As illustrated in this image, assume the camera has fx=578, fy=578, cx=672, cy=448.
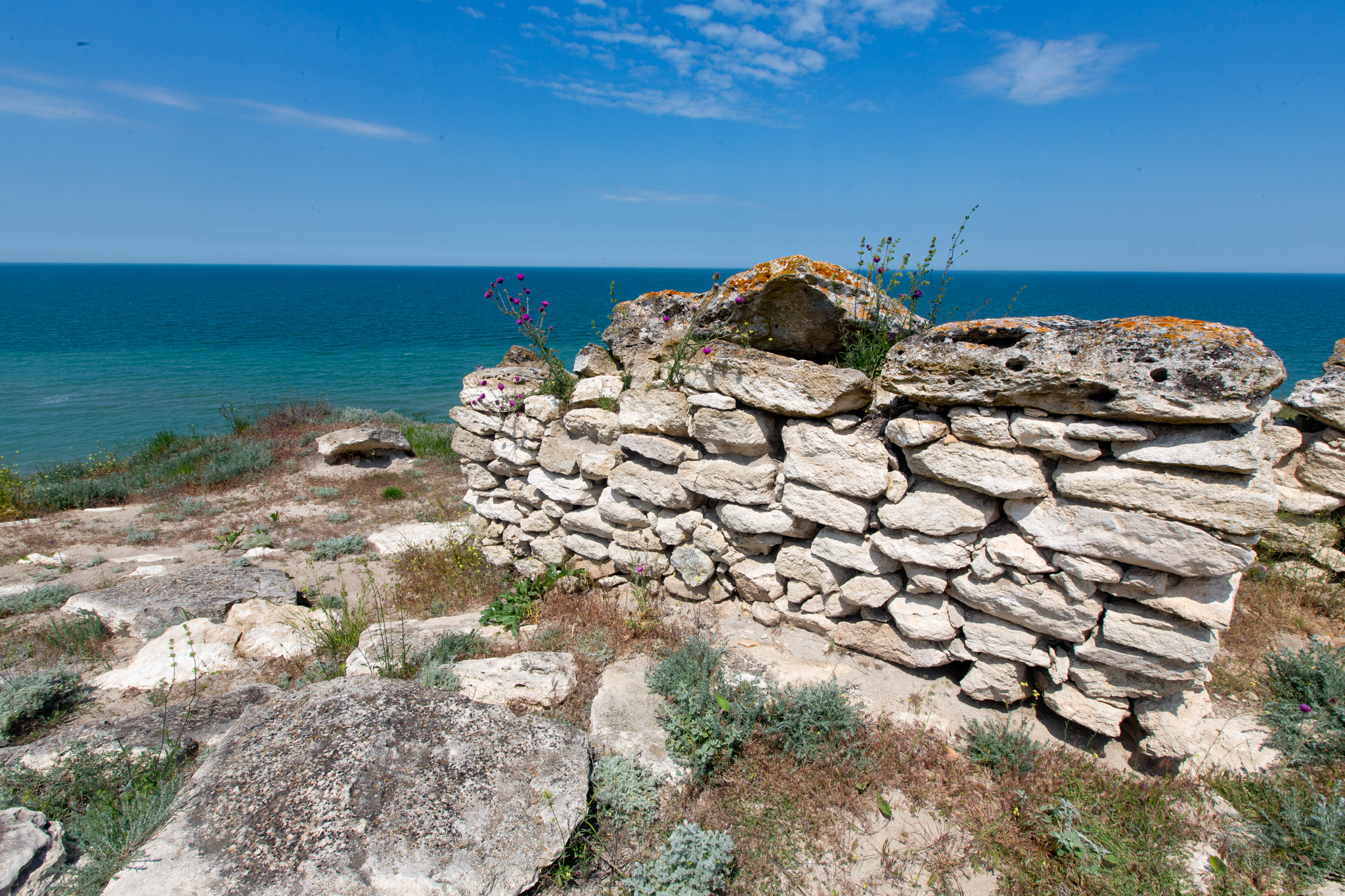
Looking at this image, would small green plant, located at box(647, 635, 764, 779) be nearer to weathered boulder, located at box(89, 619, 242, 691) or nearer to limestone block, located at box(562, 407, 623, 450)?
limestone block, located at box(562, 407, 623, 450)

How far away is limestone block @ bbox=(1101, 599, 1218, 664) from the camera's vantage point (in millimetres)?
3248

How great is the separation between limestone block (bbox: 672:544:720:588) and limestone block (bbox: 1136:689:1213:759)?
2.99 meters

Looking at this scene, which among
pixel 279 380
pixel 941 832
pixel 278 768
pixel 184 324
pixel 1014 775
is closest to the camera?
pixel 278 768

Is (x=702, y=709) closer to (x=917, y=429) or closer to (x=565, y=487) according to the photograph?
(x=917, y=429)

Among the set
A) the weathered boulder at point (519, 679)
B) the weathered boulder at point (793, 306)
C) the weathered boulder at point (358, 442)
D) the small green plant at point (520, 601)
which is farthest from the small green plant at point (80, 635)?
the weathered boulder at point (358, 442)

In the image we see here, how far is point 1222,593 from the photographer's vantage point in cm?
320

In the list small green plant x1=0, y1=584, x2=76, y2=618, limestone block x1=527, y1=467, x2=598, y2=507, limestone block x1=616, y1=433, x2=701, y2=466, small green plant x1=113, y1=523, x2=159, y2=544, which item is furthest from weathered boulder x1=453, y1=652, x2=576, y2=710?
small green plant x1=113, y1=523, x2=159, y2=544

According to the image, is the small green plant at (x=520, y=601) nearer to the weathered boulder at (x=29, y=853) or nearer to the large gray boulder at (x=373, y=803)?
the large gray boulder at (x=373, y=803)

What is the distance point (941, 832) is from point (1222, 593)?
2.04m

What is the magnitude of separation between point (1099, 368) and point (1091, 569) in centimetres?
115

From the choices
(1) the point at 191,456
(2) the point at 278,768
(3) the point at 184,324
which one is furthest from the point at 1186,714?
(3) the point at 184,324

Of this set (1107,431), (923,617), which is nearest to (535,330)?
(923,617)

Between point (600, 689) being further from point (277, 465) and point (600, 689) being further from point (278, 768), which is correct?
point (277, 465)

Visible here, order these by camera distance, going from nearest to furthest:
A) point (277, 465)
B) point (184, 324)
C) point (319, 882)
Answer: point (319, 882) → point (277, 465) → point (184, 324)
